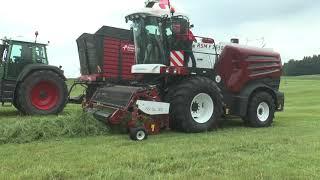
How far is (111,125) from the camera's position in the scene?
36.1 ft

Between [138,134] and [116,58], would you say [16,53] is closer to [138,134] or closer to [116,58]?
[116,58]

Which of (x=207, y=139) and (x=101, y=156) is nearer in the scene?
(x=101, y=156)

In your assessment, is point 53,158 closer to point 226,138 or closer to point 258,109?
point 226,138

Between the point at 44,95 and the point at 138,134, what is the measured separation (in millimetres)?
5775

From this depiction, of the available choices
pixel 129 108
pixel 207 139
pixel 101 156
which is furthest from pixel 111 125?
pixel 101 156

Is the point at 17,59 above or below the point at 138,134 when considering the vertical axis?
above

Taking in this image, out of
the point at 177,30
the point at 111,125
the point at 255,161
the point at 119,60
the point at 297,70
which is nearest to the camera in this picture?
the point at 255,161

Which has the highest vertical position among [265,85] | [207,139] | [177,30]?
[177,30]

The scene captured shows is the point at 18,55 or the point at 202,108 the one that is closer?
the point at 202,108

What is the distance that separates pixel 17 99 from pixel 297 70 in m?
89.6

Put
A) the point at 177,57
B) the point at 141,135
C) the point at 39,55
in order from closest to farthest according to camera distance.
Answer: the point at 141,135
the point at 177,57
the point at 39,55

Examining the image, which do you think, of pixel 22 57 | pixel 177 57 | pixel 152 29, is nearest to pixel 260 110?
pixel 177 57

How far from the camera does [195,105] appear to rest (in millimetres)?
11836

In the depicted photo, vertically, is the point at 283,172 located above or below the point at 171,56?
below
